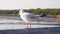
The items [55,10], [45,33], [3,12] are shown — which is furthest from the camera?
[55,10]

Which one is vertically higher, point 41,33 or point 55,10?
point 41,33

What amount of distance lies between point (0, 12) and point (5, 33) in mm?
21565

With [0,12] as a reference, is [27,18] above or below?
above

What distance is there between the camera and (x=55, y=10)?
30234 millimetres

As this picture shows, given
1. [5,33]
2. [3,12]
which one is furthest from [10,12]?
[5,33]

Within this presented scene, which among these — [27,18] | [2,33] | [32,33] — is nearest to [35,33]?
[32,33]

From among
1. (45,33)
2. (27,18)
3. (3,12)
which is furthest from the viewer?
(3,12)

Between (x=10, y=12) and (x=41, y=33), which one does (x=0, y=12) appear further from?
(x=41, y=33)

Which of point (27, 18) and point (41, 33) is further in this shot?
point (27, 18)

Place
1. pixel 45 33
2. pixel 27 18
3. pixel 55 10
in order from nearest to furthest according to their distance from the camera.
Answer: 1. pixel 45 33
2. pixel 27 18
3. pixel 55 10

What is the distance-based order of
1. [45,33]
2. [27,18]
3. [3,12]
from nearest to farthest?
[45,33]
[27,18]
[3,12]

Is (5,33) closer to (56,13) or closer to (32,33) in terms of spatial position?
(32,33)

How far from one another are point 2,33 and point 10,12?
20904mm

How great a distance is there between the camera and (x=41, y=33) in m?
7.91
